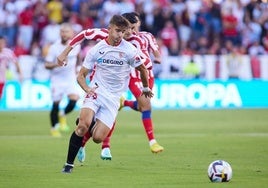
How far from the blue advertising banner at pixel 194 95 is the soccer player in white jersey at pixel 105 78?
17335mm

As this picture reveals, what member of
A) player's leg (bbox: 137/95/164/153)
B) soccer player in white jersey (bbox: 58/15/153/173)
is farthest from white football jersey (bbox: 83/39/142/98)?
player's leg (bbox: 137/95/164/153)

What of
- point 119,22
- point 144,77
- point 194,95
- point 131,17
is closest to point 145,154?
point 131,17

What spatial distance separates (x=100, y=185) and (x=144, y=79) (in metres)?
2.56

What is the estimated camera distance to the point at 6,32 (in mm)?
35125

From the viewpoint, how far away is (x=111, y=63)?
13758 millimetres

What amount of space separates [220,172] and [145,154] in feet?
15.8

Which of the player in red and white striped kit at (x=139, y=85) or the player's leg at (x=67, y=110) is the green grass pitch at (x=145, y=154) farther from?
the player's leg at (x=67, y=110)

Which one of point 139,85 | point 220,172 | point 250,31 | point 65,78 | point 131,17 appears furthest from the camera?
point 250,31

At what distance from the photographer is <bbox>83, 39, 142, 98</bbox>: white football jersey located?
1359 cm

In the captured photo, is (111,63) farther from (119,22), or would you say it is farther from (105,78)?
(119,22)

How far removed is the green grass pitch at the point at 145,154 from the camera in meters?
12.5

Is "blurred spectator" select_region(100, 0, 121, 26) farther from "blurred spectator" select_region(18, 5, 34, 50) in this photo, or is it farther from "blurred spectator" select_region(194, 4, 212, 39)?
"blurred spectator" select_region(194, 4, 212, 39)

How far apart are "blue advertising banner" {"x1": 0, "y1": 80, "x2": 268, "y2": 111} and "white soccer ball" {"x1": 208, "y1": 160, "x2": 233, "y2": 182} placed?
19.2 metres

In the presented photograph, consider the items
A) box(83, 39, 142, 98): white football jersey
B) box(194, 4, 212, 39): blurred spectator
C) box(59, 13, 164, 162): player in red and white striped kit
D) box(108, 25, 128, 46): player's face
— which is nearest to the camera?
box(108, 25, 128, 46): player's face
